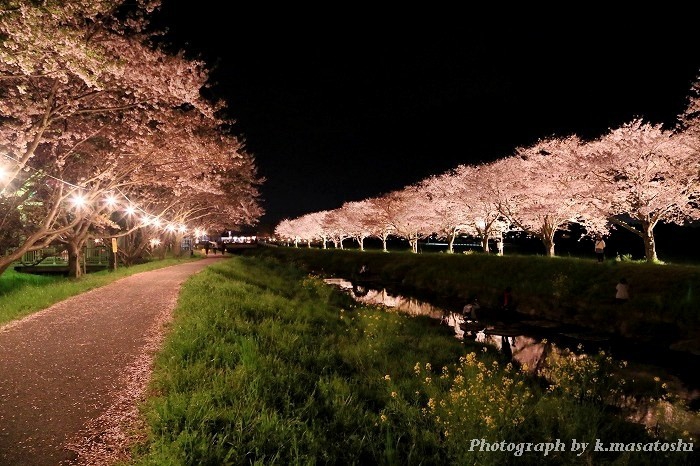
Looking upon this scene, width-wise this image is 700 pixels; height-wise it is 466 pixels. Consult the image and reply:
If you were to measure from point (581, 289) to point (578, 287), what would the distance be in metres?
0.24

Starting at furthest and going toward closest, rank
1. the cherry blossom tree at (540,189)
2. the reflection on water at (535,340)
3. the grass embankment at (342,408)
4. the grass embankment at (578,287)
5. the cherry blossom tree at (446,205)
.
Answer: the cherry blossom tree at (446,205) → the cherry blossom tree at (540,189) → the grass embankment at (578,287) → the reflection on water at (535,340) → the grass embankment at (342,408)

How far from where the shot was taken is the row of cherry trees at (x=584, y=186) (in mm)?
21750

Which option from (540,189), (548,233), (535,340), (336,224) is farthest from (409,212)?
(535,340)

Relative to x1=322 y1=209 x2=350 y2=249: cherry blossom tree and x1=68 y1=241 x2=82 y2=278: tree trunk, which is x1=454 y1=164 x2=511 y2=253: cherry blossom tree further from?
x1=322 y1=209 x2=350 y2=249: cherry blossom tree

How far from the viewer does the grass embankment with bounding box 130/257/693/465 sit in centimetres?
525

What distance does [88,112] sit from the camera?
13.8 meters

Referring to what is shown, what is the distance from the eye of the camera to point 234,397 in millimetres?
6141

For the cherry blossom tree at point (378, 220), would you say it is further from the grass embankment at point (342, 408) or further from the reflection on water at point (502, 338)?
the grass embankment at point (342, 408)

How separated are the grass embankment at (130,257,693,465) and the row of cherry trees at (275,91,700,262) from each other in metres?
15.6

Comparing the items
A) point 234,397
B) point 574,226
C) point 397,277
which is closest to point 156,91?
point 234,397

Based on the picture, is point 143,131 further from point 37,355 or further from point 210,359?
point 210,359

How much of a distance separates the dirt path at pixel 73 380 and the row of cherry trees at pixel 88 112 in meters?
4.98

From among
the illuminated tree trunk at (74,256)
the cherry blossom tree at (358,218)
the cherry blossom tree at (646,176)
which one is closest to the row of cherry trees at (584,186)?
the cherry blossom tree at (646,176)

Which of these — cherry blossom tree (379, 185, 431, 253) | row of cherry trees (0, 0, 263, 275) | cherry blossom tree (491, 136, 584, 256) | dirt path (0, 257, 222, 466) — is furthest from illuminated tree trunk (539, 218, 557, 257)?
dirt path (0, 257, 222, 466)
